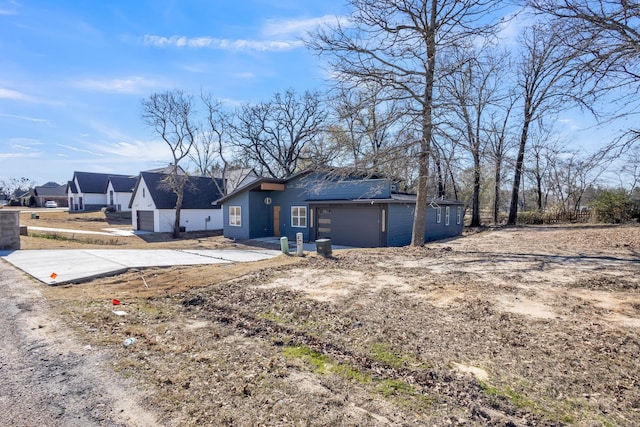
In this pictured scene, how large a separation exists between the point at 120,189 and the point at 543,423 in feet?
153

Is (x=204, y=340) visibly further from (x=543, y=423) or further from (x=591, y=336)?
(x=591, y=336)

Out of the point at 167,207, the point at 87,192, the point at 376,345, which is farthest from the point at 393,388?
the point at 87,192

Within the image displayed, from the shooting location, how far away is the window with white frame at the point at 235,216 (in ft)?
69.6

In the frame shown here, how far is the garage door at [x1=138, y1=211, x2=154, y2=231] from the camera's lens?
29188 millimetres

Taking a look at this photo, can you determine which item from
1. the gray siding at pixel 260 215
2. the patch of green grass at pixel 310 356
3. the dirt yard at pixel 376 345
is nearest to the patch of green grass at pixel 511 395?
the dirt yard at pixel 376 345

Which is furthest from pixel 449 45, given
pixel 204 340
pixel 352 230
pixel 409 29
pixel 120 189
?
pixel 120 189

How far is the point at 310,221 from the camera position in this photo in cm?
1888

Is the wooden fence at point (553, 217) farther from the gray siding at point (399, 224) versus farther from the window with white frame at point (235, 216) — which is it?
the window with white frame at point (235, 216)

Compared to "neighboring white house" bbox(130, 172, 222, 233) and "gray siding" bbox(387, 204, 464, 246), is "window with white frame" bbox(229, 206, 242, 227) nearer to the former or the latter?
"neighboring white house" bbox(130, 172, 222, 233)

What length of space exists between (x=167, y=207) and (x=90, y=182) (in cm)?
2525

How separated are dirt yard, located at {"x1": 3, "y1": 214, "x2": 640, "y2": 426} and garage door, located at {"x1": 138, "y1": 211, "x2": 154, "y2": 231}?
22504mm

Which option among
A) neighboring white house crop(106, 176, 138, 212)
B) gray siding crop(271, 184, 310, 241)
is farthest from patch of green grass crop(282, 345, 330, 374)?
neighboring white house crop(106, 176, 138, 212)

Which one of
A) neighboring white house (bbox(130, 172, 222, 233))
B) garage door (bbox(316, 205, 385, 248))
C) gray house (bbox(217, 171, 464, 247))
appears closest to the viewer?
gray house (bbox(217, 171, 464, 247))

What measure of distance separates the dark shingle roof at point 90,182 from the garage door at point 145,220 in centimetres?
1864
